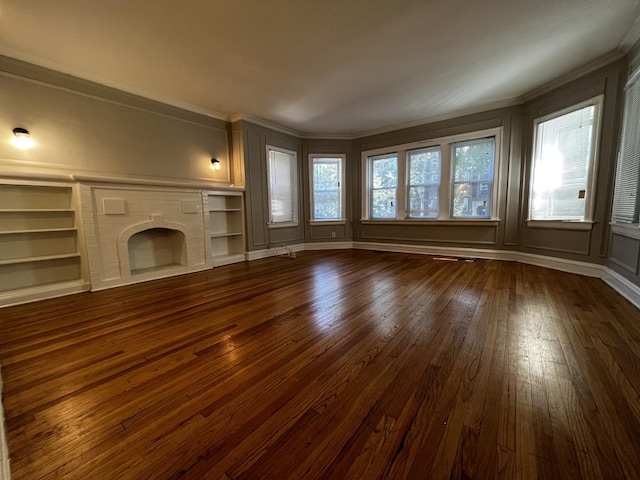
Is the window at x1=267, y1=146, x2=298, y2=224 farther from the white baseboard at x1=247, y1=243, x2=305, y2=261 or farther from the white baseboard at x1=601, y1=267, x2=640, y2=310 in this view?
the white baseboard at x1=601, y1=267, x2=640, y2=310

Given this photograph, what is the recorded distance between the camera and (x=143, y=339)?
6.42 ft

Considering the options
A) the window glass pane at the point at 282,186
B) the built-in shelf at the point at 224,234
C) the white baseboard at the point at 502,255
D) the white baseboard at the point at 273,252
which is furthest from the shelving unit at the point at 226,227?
the white baseboard at the point at 502,255

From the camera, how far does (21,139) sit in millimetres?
2885

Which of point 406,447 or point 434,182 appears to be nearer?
point 406,447

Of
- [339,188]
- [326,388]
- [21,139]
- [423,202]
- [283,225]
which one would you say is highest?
[21,139]

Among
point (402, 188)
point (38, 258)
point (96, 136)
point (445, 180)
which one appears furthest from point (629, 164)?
point (38, 258)

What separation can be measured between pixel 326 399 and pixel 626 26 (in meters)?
4.53

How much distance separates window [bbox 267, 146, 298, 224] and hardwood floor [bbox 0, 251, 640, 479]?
125 inches

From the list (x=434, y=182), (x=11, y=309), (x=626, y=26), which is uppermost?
(x=626, y=26)

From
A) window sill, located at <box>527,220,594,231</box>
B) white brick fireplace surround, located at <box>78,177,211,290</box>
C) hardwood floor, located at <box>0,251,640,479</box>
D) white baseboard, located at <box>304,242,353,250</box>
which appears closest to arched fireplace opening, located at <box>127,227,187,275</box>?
white brick fireplace surround, located at <box>78,177,211,290</box>

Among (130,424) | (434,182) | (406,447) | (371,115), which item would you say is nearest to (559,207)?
(434,182)

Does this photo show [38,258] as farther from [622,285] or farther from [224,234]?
[622,285]

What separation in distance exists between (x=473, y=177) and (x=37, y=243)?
6.64 m

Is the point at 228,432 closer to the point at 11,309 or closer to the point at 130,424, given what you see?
the point at 130,424
